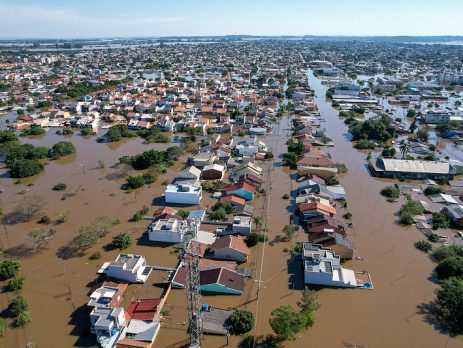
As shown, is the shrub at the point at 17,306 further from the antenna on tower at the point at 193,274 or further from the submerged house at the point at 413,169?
the submerged house at the point at 413,169

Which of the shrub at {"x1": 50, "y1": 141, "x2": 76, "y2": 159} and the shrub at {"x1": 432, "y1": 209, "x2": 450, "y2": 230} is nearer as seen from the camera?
the shrub at {"x1": 432, "y1": 209, "x2": 450, "y2": 230}

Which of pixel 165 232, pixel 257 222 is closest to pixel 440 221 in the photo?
pixel 257 222

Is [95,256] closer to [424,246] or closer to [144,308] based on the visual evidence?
[144,308]

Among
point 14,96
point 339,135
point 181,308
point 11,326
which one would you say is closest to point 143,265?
point 181,308

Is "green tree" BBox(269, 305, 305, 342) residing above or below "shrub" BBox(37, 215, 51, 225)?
above

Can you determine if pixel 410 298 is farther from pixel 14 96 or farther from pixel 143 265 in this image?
pixel 14 96

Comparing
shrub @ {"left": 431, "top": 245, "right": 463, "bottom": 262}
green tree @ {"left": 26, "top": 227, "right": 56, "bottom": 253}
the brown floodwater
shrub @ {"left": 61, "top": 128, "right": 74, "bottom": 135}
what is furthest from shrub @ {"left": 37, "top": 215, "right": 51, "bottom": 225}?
shrub @ {"left": 431, "top": 245, "right": 463, "bottom": 262}

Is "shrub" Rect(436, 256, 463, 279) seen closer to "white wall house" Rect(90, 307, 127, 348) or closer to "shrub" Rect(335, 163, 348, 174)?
"shrub" Rect(335, 163, 348, 174)
